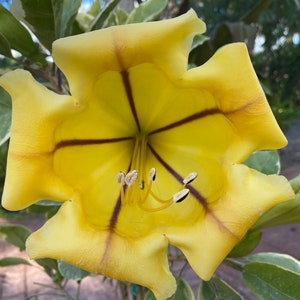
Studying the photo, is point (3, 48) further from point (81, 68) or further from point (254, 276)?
point (254, 276)

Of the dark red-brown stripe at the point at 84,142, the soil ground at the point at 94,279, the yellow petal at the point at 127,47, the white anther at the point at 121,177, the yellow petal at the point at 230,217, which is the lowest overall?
the soil ground at the point at 94,279

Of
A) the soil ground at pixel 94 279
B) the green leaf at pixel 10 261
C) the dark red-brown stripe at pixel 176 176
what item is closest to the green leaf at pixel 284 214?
the dark red-brown stripe at pixel 176 176

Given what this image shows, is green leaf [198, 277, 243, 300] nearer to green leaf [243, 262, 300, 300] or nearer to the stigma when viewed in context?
green leaf [243, 262, 300, 300]

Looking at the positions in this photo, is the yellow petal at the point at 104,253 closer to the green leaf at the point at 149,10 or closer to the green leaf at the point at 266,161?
the green leaf at the point at 266,161

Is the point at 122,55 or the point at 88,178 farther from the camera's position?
the point at 88,178

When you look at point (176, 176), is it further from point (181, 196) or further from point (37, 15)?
point (37, 15)

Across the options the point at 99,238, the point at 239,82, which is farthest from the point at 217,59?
the point at 99,238
